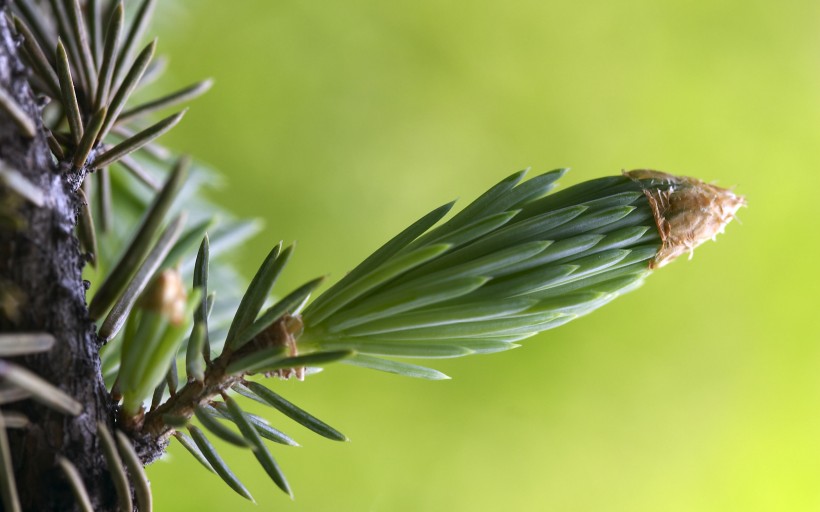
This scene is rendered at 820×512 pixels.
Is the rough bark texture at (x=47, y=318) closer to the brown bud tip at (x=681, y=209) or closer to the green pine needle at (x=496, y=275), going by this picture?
the green pine needle at (x=496, y=275)

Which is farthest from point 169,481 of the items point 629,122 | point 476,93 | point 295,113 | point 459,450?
point 629,122

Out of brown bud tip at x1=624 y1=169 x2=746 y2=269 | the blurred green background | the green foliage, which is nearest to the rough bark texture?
the green foliage

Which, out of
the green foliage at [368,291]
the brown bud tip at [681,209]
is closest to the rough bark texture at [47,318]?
the green foliage at [368,291]

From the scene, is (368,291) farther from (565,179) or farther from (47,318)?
(565,179)

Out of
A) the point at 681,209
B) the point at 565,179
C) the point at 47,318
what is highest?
the point at 565,179

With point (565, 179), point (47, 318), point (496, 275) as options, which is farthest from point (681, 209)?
point (565, 179)

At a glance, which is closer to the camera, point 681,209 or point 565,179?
point 681,209

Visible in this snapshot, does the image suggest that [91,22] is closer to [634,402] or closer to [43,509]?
[43,509]
